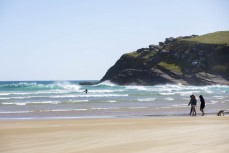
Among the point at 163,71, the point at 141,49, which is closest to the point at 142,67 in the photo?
the point at 163,71

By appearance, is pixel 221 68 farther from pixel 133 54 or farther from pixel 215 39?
pixel 133 54

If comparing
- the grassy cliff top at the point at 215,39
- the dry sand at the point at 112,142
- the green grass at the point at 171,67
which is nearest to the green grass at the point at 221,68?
the green grass at the point at 171,67

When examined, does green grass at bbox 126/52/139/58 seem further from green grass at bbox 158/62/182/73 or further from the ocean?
the ocean

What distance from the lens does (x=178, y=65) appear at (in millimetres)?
135750

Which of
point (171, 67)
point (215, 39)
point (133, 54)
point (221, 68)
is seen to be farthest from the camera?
point (133, 54)

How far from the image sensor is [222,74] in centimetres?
12356

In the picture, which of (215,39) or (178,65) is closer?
(178,65)

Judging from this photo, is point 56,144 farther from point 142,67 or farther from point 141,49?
point 141,49

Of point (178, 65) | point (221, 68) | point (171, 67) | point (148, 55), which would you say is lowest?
point (221, 68)

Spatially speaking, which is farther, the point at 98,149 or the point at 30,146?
the point at 30,146

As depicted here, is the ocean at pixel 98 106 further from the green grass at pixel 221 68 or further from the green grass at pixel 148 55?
the green grass at pixel 148 55

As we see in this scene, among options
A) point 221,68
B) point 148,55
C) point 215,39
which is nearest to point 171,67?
point 221,68

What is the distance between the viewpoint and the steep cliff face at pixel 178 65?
12494cm

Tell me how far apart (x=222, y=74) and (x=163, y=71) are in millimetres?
19196
